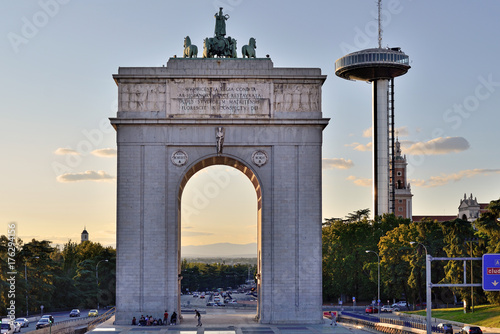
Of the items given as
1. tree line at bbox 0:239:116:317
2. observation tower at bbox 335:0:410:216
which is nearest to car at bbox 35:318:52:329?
tree line at bbox 0:239:116:317

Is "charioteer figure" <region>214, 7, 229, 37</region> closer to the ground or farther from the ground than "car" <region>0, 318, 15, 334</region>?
farther from the ground

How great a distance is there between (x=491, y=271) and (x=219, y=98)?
25732 millimetres

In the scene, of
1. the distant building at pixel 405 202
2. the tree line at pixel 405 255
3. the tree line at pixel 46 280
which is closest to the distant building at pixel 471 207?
the distant building at pixel 405 202

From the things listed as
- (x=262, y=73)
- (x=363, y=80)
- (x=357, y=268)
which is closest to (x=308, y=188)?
(x=262, y=73)

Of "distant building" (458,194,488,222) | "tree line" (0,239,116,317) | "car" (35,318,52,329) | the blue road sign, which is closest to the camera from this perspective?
the blue road sign

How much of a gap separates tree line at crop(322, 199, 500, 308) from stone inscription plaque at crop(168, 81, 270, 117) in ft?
81.8

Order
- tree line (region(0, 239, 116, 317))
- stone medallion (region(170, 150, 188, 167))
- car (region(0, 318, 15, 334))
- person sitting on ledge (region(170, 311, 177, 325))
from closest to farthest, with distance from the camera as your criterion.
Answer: person sitting on ledge (region(170, 311, 177, 325)) → stone medallion (region(170, 150, 188, 167)) → car (region(0, 318, 15, 334)) → tree line (region(0, 239, 116, 317))

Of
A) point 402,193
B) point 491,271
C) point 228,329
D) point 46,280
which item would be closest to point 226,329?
point 228,329

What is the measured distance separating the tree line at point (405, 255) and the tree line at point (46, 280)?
38.4 m

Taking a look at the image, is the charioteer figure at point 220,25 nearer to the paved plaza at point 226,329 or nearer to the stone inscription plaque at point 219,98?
the stone inscription plaque at point 219,98

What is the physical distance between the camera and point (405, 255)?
320 feet

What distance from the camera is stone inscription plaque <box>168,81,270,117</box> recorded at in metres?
58.6

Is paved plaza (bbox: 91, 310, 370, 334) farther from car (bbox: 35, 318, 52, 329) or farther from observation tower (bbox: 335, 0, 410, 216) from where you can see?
observation tower (bbox: 335, 0, 410, 216)

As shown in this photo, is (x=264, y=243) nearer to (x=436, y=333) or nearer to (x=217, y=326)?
(x=217, y=326)
